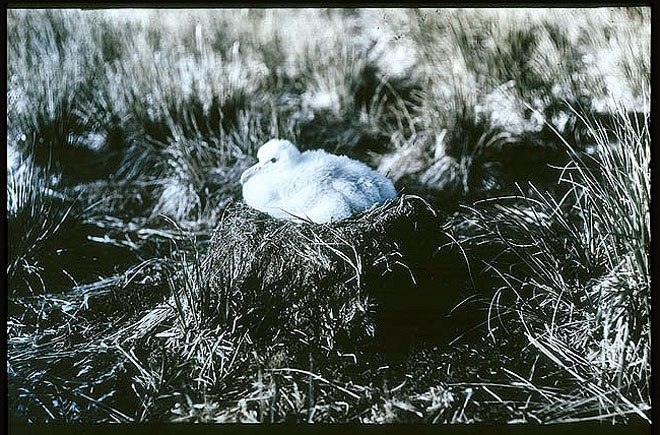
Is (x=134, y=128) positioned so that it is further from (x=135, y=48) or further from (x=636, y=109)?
(x=636, y=109)

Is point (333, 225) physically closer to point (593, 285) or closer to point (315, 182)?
point (315, 182)

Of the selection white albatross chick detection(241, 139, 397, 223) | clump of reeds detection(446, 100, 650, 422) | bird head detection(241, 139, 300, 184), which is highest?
bird head detection(241, 139, 300, 184)

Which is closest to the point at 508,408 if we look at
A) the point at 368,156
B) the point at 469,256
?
the point at 469,256

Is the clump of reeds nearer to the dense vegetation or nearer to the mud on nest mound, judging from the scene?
the dense vegetation

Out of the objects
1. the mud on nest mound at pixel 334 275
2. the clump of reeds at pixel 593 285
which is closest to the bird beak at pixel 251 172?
the mud on nest mound at pixel 334 275

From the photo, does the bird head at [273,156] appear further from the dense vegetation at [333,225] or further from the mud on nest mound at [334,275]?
the mud on nest mound at [334,275]

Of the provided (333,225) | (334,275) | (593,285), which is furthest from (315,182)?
(593,285)

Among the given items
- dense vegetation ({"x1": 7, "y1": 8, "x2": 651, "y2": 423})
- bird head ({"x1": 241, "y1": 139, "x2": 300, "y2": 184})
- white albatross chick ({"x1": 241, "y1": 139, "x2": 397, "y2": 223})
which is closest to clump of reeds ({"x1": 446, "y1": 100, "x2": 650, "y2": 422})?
dense vegetation ({"x1": 7, "y1": 8, "x2": 651, "y2": 423})
